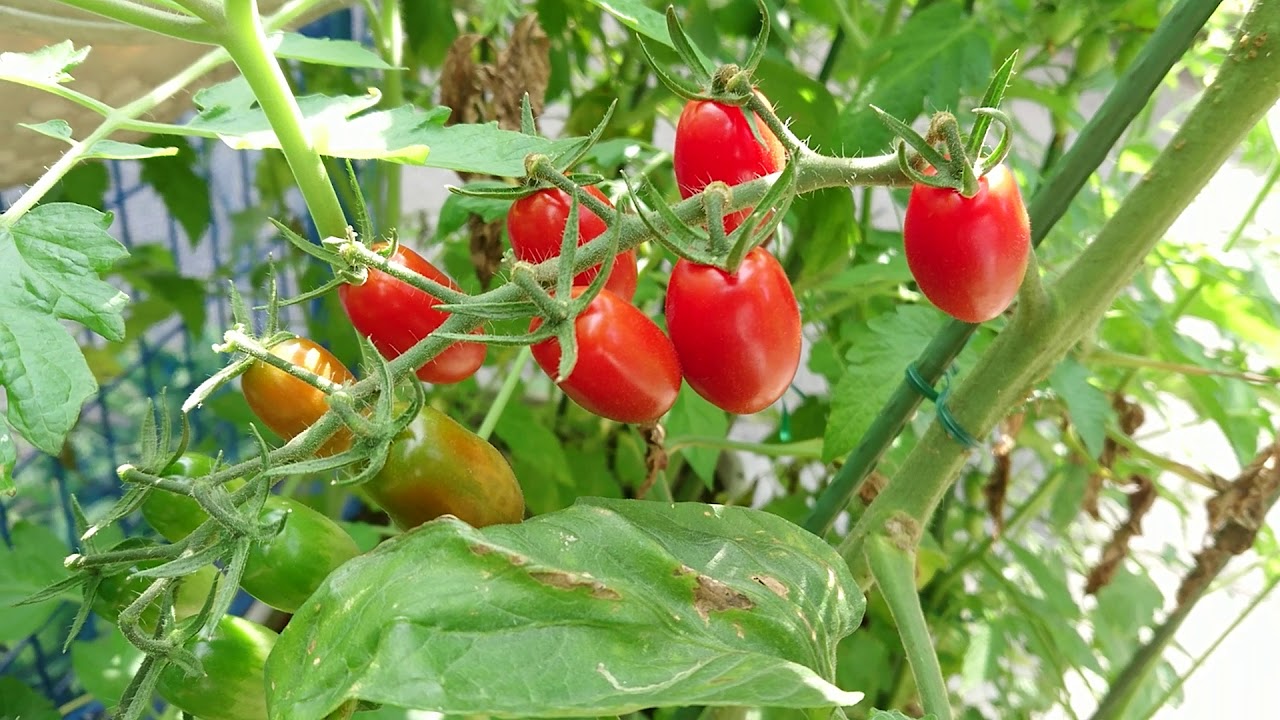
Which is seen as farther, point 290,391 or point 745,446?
point 745,446

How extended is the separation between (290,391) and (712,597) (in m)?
0.15

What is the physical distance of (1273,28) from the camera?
0.31 metres

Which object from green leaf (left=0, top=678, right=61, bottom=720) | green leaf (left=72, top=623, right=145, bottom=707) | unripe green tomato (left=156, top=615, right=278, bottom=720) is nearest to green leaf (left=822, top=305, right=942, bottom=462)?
unripe green tomato (left=156, top=615, right=278, bottom=720)

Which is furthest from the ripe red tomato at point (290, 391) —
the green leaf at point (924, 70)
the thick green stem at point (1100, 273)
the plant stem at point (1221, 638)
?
the plant stem at point (1221, 638)

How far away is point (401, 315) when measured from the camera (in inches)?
11.9

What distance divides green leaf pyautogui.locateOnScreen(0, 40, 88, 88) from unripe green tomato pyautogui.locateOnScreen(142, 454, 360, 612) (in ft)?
0.48

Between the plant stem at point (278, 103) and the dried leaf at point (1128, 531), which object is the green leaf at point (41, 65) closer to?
the plant stem at point (278, 103)

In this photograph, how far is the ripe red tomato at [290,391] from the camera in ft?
0.92

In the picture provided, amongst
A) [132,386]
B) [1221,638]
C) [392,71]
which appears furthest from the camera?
[132,386]

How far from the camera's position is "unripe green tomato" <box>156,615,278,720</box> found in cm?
31

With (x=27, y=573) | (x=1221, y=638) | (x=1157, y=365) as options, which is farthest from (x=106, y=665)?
(x=1221, y=638)

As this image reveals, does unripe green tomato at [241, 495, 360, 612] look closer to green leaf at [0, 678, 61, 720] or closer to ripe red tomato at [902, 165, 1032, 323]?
ripe red tomato at [902, 165, 1032, 323]

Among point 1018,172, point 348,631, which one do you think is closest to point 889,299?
point 1018,172

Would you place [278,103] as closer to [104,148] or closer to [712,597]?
[104,148]
